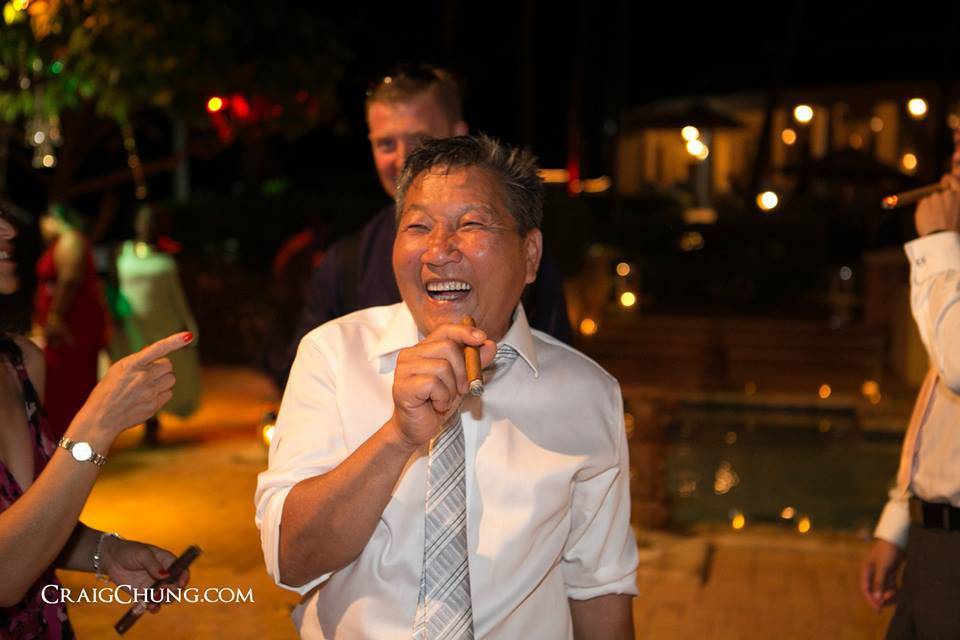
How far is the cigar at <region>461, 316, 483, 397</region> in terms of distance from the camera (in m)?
1.79

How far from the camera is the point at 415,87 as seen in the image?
345 centimetres

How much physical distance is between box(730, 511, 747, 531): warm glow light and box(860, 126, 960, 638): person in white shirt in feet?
14.6

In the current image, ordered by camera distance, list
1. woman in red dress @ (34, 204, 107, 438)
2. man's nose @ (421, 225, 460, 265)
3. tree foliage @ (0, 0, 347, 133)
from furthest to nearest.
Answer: tree foliage @ (0, 0, 347, 133) → woman in red dress @ (34, 204, 107, 438) → man's nose @ (421, 225, 460, 265)

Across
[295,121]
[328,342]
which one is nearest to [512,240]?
[328,342]

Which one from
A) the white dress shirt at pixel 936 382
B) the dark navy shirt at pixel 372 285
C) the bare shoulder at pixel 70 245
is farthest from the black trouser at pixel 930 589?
the bare shoulder at pixel 70 245

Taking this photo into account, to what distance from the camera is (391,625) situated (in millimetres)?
2162

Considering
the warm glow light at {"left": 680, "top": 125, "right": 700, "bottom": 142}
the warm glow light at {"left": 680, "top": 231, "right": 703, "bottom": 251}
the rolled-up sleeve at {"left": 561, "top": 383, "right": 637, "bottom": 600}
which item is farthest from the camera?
the warm glow light at {"left": 680, "top": 125, "right": 700, "bottom": 142}

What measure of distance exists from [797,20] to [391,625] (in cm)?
2191

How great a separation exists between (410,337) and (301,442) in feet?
1.03

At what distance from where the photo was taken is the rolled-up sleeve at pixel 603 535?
2.37 metres

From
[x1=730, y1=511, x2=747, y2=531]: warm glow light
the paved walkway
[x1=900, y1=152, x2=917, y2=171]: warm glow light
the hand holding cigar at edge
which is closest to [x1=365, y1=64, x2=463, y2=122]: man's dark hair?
the hand holding cigar at edge

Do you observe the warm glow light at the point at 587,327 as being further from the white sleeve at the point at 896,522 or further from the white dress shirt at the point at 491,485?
the white dress shirt at the point at 491,485

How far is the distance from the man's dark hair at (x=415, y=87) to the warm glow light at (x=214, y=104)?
7204mm

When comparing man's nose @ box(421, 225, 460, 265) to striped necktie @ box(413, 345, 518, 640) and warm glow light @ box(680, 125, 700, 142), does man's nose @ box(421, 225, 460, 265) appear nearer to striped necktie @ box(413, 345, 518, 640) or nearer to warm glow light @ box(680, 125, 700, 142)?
striped necktie @ box(413, 345, 518, 640)
